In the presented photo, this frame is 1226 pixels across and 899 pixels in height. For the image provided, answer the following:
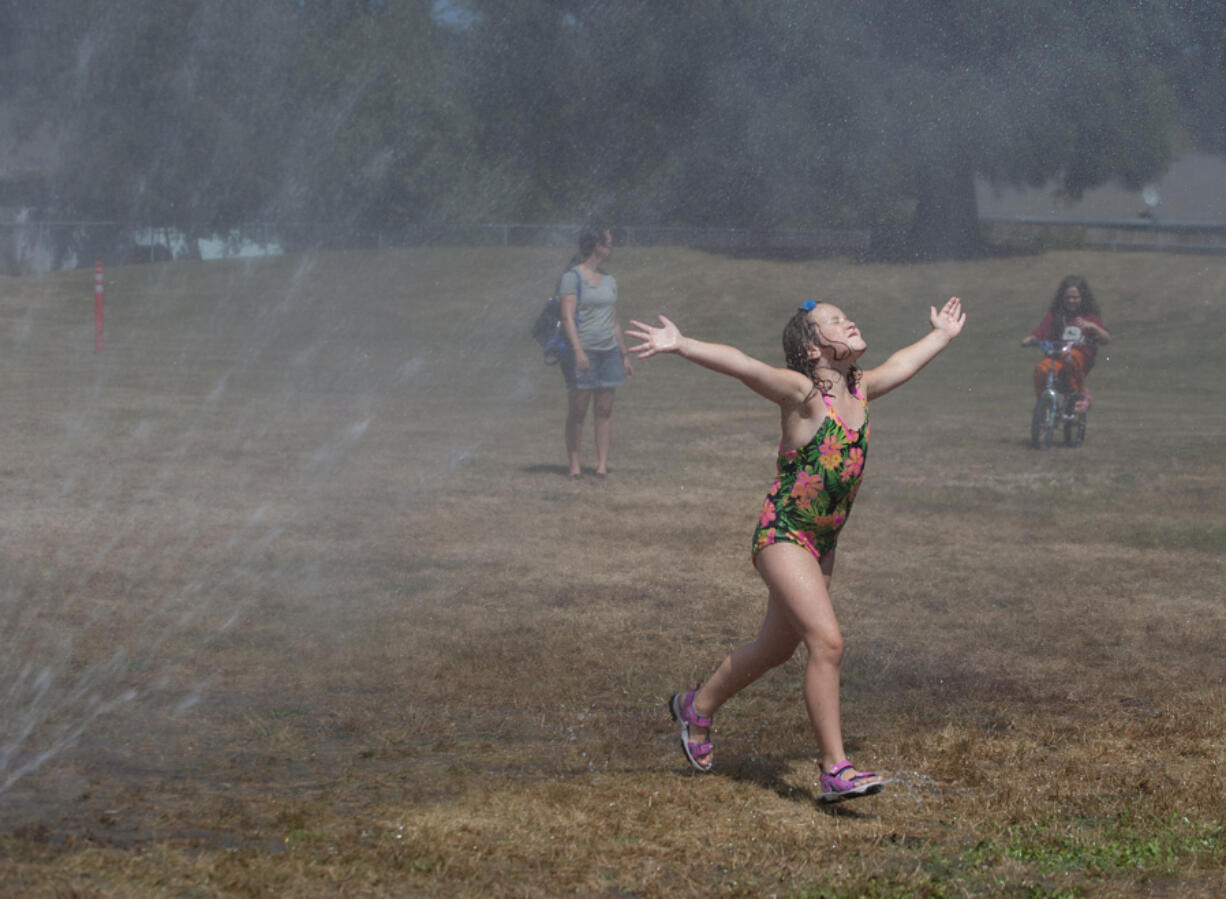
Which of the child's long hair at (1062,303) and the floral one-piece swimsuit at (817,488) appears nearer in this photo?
the floral one-piece swimsuit at (817,488)

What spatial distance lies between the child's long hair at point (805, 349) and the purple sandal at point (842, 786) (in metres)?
0.91

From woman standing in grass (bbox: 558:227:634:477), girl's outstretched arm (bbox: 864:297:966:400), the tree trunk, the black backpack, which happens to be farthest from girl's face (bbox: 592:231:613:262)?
the tree trunk

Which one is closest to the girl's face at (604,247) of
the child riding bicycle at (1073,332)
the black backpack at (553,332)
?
the black backpack at (553,332)

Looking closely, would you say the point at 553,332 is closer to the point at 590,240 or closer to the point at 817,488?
the point at 590,240

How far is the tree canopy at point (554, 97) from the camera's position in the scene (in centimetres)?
1122

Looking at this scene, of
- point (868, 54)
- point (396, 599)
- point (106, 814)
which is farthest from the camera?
point (868, 54)

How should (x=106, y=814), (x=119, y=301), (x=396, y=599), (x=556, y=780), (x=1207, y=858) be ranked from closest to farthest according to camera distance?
(x=1207, y=858)
(x=106, y=814)
(x=556, y=780)
(x=396, y=599)
(x=119, y=301)

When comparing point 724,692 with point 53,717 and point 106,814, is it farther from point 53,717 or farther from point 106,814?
point 53,717

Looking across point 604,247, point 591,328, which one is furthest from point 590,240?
point 591,328

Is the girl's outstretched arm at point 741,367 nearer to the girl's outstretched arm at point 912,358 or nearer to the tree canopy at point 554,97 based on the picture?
the girl's outstretched arm at point 912,358

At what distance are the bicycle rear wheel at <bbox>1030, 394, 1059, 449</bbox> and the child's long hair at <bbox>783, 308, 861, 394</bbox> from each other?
791 centimetres

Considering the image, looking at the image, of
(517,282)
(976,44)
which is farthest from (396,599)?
(517,282)

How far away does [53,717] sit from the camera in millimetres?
4180

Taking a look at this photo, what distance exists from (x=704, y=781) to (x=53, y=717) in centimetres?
186
